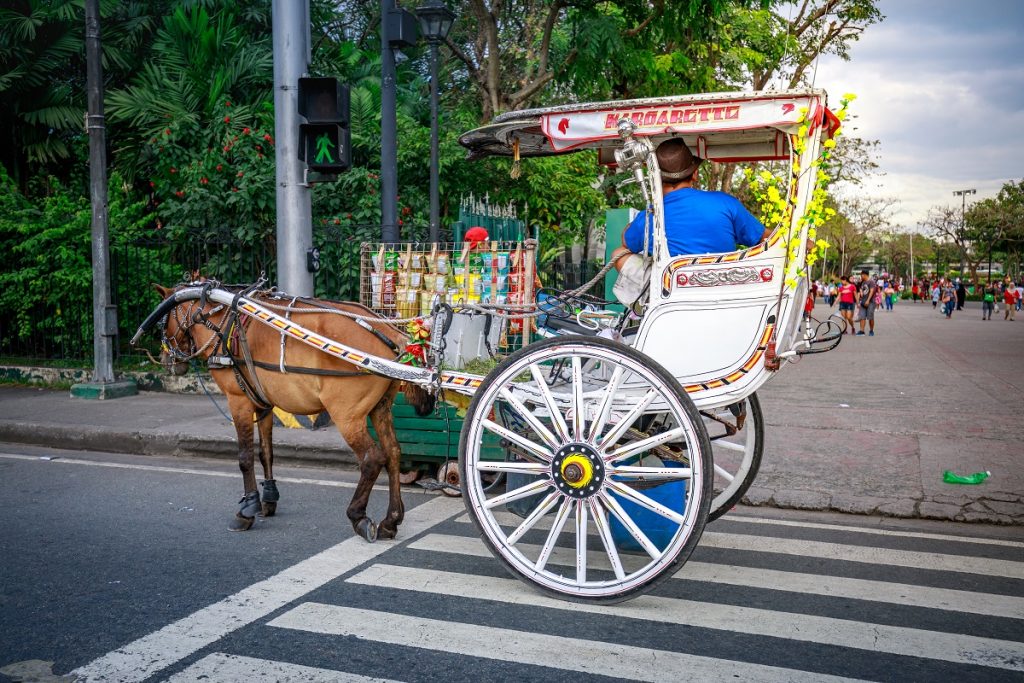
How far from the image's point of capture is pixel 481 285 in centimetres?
Answer: 829

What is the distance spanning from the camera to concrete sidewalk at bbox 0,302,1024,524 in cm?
647

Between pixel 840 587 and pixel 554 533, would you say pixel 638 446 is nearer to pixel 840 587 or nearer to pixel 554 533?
pixel 554 533

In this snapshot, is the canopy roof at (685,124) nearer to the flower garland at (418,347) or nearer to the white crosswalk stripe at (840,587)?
the flower garland at (418,347)

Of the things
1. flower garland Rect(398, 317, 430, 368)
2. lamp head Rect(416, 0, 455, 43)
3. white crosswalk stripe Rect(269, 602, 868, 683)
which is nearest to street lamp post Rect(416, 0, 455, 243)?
lamp head Rect(416, 0, 455, 43)

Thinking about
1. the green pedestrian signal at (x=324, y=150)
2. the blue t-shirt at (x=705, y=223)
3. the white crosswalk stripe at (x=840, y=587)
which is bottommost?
the white crosswalk stripe at (x=840, y=587)

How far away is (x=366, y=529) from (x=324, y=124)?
14.1 feet

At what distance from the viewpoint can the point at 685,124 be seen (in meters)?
4.35

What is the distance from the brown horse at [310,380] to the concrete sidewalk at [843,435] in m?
2.35

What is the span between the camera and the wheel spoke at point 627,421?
4115mm

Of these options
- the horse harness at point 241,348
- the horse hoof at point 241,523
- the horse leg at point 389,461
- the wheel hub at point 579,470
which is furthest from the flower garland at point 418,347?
the horse hoof at point 241,523

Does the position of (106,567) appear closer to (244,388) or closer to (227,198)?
(244,388)

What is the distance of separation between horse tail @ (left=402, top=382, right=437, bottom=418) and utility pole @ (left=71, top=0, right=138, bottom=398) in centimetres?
692

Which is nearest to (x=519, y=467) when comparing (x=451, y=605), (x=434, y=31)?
(x=451, y=605)

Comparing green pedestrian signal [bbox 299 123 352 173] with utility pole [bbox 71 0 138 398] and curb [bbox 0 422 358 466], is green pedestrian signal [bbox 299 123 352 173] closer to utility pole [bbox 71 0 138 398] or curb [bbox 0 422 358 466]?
curb [bbox 0 422 358 466]
